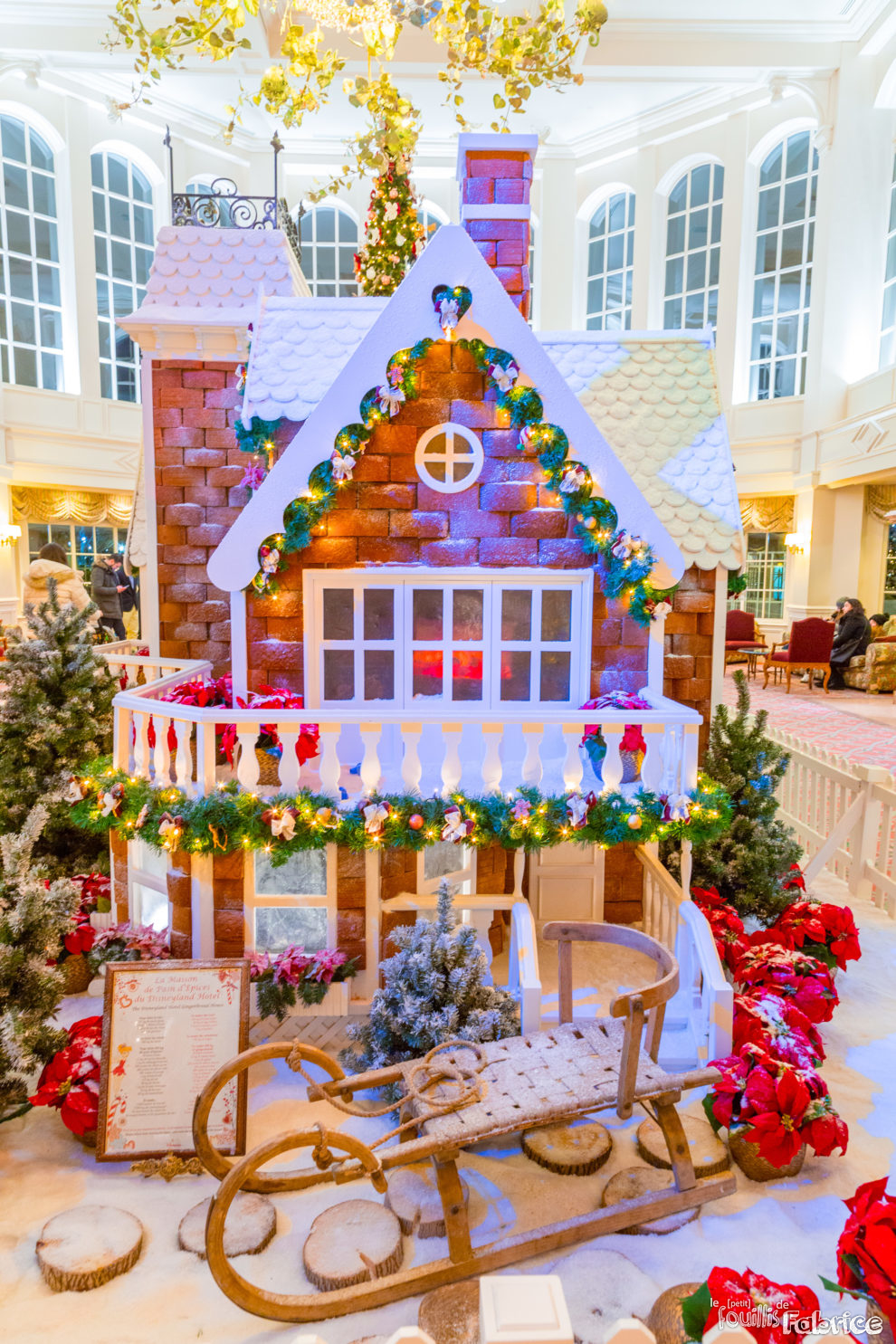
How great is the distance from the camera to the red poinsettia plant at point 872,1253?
1873 millimetres

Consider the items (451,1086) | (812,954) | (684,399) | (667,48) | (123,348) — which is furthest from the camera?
(123,348)

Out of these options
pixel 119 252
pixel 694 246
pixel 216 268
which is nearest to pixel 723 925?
pixel 216 268

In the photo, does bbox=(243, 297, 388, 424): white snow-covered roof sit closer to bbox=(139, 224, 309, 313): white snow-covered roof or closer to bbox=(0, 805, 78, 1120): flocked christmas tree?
bbox=(139, 224, 309, 313): white snow-covered roof

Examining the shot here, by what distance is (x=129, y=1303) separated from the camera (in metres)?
2.43

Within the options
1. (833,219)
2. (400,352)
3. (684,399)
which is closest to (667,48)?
(833,219)

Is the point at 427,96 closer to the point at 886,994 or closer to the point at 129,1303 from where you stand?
the point at 886,994

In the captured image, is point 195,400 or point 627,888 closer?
point 627,888

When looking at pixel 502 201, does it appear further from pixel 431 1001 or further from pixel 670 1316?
pixel 670 1316

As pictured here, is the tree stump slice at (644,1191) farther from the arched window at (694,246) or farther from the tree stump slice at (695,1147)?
the arched window at (694,246)

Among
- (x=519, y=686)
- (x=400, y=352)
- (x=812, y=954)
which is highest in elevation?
(x=400, y=352)

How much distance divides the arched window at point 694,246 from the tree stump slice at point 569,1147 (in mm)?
16313

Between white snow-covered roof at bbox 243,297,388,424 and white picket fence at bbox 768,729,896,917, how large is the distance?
3.97m

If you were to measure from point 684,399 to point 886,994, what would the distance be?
3.94m

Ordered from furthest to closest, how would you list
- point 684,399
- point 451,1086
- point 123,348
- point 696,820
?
point 123,348
point 684,399
point 696,820
point 451,1086
